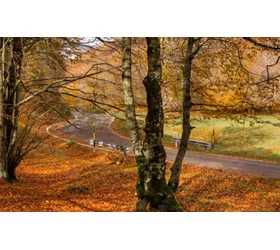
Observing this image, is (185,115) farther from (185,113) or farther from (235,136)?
(235,136)

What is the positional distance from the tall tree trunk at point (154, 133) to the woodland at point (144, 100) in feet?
0.06

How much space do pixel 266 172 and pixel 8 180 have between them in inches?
318

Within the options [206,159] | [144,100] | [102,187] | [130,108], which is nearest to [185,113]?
[144,100]

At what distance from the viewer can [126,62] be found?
6312mm

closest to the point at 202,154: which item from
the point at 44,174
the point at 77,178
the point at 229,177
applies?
the point at 229,177

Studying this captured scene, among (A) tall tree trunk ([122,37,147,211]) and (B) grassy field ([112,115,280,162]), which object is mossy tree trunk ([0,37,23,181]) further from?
(B) grassy field ([112,115,280,162])

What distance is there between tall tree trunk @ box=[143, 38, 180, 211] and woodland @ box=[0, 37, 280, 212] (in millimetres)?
18

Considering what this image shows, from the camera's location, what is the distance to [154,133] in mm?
5672

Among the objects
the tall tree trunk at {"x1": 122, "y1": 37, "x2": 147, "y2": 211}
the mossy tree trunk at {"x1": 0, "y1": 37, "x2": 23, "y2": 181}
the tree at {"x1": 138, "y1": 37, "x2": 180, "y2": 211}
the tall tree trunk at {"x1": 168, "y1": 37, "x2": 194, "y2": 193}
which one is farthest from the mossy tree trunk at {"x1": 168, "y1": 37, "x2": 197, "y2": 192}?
the mossy tree trunk at {"x1": 0, "y1": 37, "x2": 23, "y2": 181}

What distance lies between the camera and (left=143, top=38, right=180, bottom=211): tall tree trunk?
18.6 feet

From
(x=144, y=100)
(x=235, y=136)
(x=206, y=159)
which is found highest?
(x=144, y=100)

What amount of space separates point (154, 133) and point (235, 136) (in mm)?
6157
